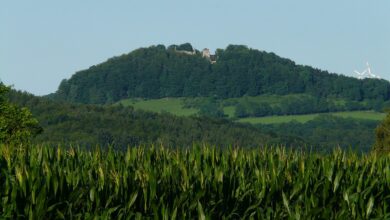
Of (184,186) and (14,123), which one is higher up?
(184,186)

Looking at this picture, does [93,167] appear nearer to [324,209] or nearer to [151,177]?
[151,177]

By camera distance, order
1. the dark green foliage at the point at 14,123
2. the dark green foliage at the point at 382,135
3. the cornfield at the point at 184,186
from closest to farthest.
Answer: the cornfield at the point at 184,186, the dark green foliage at the point at 14,123, the dark green foliage at the point at 382,135

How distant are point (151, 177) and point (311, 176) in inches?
142

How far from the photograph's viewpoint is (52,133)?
583ft

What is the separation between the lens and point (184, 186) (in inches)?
671

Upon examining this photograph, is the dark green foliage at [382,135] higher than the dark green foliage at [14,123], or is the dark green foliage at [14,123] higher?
the dark green foliage at [14,123]

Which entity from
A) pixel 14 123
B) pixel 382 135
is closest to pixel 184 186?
pixel 14 123

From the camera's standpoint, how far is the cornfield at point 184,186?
1573 cm

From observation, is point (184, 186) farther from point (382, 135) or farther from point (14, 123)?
point (382, 135)

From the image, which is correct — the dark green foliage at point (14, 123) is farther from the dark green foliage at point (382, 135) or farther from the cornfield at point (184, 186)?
the cornfield at point (184, 186)

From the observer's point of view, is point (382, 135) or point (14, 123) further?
point (382, 135)

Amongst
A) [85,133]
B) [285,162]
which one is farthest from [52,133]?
[285,162]

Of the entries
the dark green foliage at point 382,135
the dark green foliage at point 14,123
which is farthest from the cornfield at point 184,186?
the dark green foliage at point 382,135

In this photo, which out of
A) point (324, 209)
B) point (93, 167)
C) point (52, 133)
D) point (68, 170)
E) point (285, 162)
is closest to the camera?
point (324, 209)
